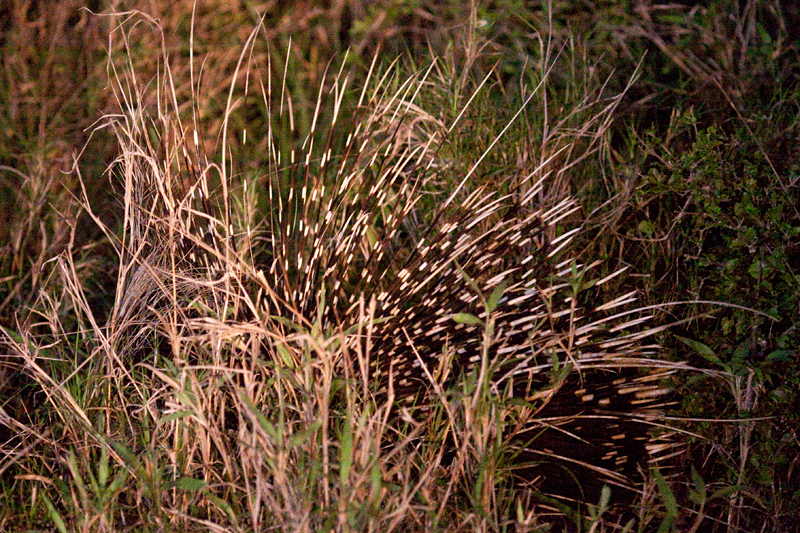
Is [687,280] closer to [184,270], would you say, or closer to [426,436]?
[426,436]

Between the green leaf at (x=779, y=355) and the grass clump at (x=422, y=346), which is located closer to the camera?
the grass clump at (x=422, y=346)

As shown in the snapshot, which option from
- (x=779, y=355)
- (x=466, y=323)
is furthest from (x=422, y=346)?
(x=779, y=355)

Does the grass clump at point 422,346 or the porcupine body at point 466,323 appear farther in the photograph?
the porcupine body at point 466,323

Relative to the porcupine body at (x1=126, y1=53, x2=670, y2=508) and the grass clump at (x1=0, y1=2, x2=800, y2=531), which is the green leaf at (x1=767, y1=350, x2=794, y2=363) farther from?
the porcupine body at (x1=126, y1=53, x2=670, y2=508)

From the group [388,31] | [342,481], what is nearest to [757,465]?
[342,481]

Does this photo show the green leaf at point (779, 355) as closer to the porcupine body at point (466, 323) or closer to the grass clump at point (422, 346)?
the grass clump at point (422, 346)

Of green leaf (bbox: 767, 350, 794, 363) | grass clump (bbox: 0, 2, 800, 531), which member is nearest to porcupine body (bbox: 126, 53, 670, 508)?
grass clump (bbox: 0, 2, 800, 531)

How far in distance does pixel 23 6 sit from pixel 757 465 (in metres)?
3.06

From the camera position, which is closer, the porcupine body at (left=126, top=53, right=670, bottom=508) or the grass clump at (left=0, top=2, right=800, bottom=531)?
the grass clump at (left=0, top=2, right=800, bottom=531)

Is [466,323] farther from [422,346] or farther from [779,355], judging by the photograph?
[779,355]

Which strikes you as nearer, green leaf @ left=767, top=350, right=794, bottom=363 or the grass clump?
the grass clump

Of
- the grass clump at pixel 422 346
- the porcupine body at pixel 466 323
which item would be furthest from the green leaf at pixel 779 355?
the porcupine body at pixel 466 323

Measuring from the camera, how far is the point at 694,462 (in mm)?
1918

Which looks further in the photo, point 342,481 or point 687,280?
point 687,280
